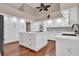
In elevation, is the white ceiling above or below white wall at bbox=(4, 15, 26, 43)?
above

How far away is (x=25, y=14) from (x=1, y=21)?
0.34 m

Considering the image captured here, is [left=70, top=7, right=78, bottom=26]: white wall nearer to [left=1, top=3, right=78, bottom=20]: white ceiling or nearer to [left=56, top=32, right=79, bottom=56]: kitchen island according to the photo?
[left=1, top=3, right=78, bottom=20]: white ceiling

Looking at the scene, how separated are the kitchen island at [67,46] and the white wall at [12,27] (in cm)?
57

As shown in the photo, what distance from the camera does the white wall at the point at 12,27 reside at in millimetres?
1042

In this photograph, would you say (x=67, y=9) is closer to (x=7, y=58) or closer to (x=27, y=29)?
(x=27, y=29)

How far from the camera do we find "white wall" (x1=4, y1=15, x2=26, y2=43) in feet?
3.42

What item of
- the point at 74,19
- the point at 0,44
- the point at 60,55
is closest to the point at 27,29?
the point at 0,44

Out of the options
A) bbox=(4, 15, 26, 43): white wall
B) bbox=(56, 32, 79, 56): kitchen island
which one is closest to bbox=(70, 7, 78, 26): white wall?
bbox=(56, 32, 79, 56): kitchen island

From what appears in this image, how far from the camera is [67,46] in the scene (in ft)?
3.15

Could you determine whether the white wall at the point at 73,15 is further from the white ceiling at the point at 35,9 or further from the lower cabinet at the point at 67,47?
the lower cabinet at the point at 67,47

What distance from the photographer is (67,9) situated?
1054 millimetres

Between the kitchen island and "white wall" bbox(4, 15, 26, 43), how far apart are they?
0.57 metres

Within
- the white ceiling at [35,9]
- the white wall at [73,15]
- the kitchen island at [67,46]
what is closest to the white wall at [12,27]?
the white ceiling at [35,9]

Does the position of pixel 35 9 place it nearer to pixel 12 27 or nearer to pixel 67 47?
pixel 12 27
